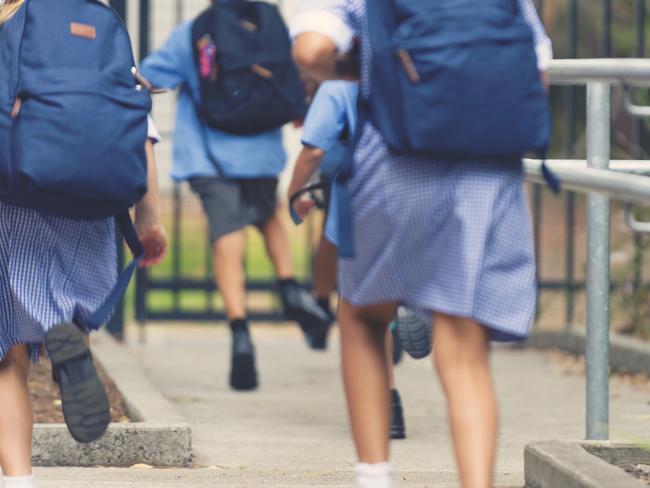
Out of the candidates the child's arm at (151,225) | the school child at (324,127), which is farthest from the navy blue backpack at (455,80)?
the school child at (324,127)

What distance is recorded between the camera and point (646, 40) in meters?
10.7

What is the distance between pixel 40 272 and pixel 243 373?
354 centimetres

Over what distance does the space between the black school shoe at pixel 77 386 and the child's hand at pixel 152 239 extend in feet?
1.49

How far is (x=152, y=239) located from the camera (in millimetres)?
4414

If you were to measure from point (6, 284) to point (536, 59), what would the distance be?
132 centimetres

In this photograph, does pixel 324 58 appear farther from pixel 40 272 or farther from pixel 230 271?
pixel 230 271

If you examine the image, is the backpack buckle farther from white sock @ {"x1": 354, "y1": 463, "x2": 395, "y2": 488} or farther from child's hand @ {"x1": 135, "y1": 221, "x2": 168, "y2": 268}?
white sock @ {"x1": 354, "y1": 463, "x2": 395, "y2": 488}

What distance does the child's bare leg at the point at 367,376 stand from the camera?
3891 millimetres

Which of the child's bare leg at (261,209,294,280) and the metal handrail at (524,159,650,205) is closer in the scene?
the metal handrail at (524,159,650,205)

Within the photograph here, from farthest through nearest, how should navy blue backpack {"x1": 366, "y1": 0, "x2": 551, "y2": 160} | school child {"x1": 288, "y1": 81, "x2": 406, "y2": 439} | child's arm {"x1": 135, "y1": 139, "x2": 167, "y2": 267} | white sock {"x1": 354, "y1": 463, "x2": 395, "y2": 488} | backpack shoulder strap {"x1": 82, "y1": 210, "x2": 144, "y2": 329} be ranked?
1. school child {"x1": 288, "y1": 81, "x2": 406, "y2": 439}
2. child's arm {"x1": 135, "y1": 139, "x2": 167, "y2": 267}
3. backpack shoulder strap {"x1": 82, "y1": 210, "x2": 144, "y2": 329}
4. white sock {"x1": 354, "y1": 463, "x2": 395, "y2": 488}
5. navy blue backpack {"x1": 366, "y1": 0, "x2": 551, "y2": 160}

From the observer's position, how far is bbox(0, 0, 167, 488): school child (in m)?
3.97

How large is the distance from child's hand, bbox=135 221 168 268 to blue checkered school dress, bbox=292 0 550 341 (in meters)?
0.75

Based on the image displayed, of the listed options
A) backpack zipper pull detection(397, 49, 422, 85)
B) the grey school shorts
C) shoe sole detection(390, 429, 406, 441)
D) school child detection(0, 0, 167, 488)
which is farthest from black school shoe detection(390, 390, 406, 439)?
backpack zipper pull detection(397, 49, 422, 85)

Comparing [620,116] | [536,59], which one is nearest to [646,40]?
[620,116]
